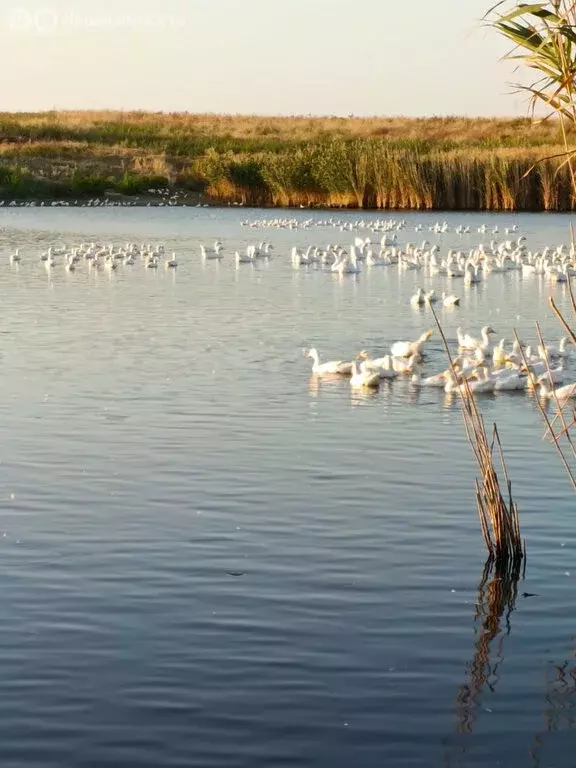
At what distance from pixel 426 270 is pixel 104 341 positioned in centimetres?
1160

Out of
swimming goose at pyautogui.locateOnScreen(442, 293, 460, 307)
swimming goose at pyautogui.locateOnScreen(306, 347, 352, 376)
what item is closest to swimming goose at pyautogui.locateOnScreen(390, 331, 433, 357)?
swimming goose at pyautogui.locateOnScreen(306, 347, 352, 376)

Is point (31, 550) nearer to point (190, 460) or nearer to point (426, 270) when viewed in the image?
point (190, 460)

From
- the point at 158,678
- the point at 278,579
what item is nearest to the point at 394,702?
the point at 158,678

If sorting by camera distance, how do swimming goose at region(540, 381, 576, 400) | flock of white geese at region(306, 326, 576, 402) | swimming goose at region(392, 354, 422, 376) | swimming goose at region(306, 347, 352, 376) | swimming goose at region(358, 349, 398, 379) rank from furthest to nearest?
swimming goose at region(392, 354, 422, 376), swimming goose at region(306, 347, 352, 376), swimming goose at region(358, 349, 398, 379), flock of white geese at region(306, 326, 576, 402), swimming goose at region(540, 381, 576, 400)

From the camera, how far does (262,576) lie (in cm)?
702

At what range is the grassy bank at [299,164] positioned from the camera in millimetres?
44656

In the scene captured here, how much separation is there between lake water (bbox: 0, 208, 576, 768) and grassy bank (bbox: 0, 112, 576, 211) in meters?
29.9

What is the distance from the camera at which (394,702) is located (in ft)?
18.0

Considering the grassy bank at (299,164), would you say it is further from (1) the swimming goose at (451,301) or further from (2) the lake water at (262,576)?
(2) the lake water at (262,576)

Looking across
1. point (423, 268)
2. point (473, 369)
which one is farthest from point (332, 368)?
point (423, 268)

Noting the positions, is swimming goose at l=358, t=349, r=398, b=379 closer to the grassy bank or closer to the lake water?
the lake water

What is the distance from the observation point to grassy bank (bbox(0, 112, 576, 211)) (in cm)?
4466

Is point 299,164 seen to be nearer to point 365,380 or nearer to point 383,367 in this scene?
point 383,367

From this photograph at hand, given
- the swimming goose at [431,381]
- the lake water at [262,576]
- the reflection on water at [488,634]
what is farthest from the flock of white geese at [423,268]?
the reflection on water at [488,634]
